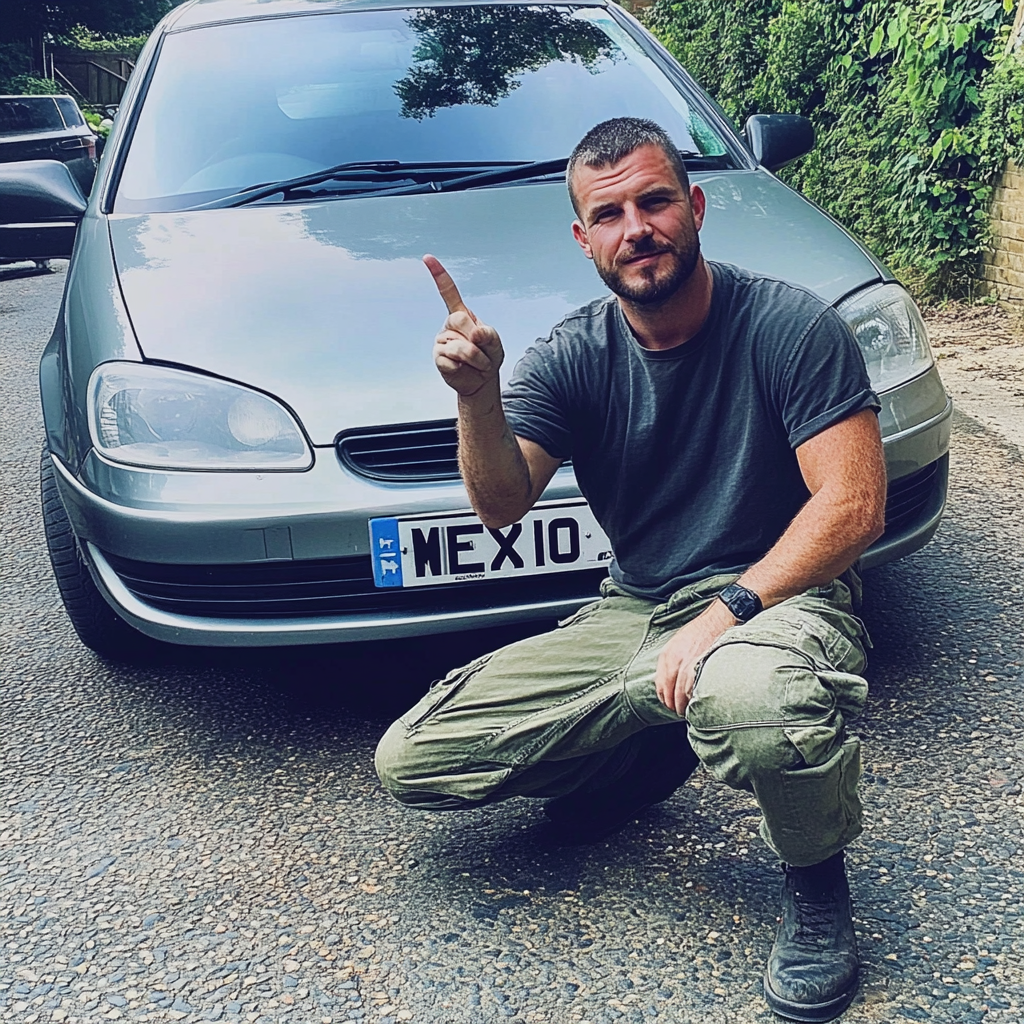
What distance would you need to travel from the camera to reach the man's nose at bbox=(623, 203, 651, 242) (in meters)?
2.23

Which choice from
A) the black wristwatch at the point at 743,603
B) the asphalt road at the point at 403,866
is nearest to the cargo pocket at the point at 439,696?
the asphalt road at the point at 403,866

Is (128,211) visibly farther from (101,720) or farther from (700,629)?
(700,629)

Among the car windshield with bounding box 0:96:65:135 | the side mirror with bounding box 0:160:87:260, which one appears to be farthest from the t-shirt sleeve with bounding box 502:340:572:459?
the car windshield with bounding box 0:96:65:135

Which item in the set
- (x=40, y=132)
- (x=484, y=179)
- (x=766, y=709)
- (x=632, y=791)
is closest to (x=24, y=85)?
(x=40, y=132)

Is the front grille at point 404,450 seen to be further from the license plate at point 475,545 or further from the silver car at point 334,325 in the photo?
the license plate at point 475,545

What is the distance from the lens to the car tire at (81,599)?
3223 mm

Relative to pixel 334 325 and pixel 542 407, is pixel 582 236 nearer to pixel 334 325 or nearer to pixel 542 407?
pixel 542 407

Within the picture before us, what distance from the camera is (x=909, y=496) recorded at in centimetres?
291

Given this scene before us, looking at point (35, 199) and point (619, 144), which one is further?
point (35, 199)

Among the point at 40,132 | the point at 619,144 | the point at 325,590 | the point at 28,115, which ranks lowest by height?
the point at 40,132

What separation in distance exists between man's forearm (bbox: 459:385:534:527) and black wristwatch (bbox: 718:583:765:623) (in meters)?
0.41

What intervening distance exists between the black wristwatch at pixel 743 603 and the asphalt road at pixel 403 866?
0.50 meters

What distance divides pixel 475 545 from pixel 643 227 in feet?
2.39

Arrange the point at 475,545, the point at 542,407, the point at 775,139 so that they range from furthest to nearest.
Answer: the point at 775,139
the point at 475,545
the point at 542,407
